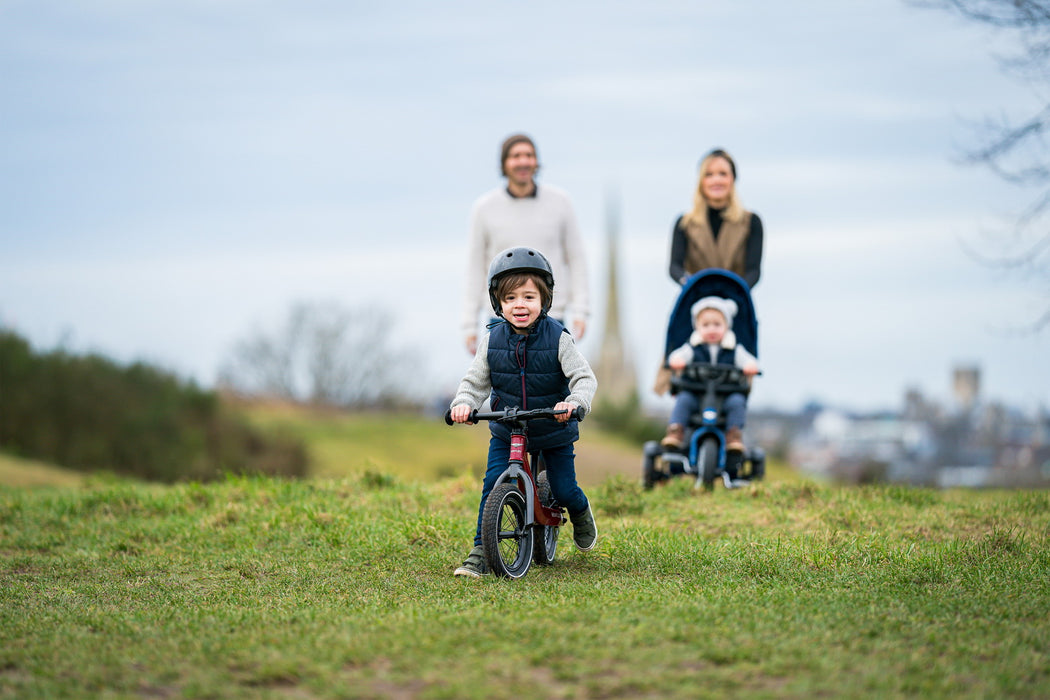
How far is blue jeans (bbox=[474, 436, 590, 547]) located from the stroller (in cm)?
323

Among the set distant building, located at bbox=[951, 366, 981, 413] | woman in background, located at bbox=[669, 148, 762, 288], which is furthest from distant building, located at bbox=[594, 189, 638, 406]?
woman in background, located at bbox=[669, 148, 762, 288]

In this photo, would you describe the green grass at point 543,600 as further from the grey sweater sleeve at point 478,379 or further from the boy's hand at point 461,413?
the grey sweater sleeve at point 478,379

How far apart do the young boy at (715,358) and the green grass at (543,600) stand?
53 cm

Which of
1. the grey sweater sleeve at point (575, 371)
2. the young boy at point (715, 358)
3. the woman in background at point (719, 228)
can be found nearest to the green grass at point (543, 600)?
the young boy at point (715, 358)

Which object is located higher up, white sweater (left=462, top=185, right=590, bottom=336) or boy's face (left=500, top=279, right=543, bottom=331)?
white sweater (left=462, top=185, right=590, bottom=336)

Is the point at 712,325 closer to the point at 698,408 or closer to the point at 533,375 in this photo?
the point at 698,408

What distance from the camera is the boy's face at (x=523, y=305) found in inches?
241

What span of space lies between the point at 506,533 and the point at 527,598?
693mm

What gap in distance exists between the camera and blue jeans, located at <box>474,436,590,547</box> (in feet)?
20.4

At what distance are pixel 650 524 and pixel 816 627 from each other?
325 cm

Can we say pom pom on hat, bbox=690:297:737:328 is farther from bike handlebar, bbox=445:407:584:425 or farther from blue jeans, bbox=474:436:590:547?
bike handlebar, bbox=445:407:584:425

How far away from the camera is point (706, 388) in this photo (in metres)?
9.56

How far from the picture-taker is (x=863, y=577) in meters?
5.79

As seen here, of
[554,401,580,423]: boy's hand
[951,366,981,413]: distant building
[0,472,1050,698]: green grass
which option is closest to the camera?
[0,472,1050,698]: green grass
